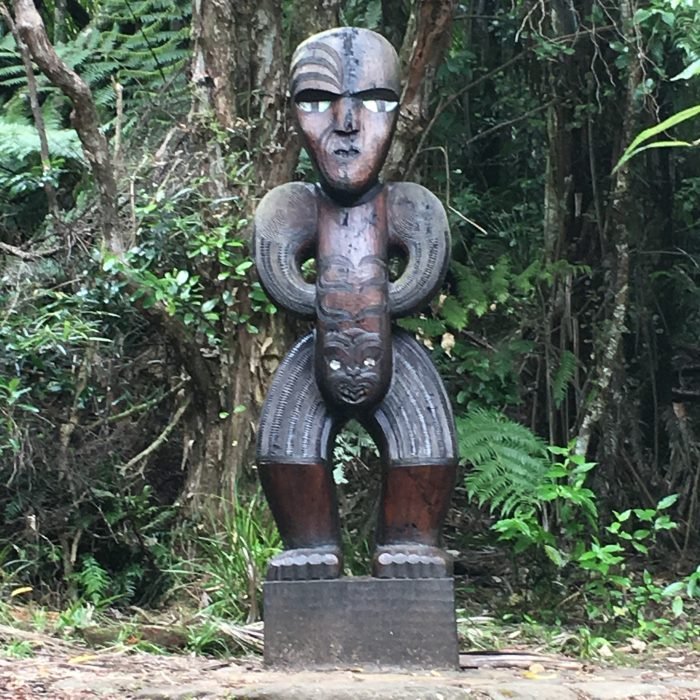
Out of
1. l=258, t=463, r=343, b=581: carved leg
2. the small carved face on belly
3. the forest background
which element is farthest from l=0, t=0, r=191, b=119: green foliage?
l=258, t=463, r=343, b=581: carved leg

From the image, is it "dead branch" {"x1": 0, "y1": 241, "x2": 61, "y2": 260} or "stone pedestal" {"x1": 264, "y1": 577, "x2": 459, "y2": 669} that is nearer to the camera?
"stone pedestal" {"x1": 264, "y1": 577, "x2": 459, "y2": 669}

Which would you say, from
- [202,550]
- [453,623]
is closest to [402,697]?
[453,623]

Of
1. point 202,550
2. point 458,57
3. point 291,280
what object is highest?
point 458,57

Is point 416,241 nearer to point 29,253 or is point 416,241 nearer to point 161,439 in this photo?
point 161,439

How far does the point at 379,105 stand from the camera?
343 centimetres

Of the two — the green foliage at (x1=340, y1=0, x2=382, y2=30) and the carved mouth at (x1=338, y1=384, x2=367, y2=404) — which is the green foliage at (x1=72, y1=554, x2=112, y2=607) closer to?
the carved mouth at (x1=338, y1=384, x2=367, y2=404)

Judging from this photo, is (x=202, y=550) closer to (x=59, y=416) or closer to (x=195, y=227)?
(x=59, y=416)

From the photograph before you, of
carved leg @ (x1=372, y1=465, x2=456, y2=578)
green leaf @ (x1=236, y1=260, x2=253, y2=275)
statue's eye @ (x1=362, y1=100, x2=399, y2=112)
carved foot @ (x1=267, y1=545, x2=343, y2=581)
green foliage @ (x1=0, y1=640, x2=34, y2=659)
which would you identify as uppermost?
statue's eye @ (x1=362, y1=100, x2=399, y2=112)

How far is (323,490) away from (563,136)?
3.37 m

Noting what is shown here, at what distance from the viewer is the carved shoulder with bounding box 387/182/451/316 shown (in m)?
3.41

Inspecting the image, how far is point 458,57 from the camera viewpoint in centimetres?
600

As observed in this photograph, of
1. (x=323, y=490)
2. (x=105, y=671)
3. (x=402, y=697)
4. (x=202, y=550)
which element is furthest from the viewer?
(x=202, y=550)

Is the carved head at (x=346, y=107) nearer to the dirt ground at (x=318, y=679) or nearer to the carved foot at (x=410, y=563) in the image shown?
the carved foot at (x=410, y=563)

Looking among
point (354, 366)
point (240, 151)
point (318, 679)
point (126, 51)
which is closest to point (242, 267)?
point (240, 151)
